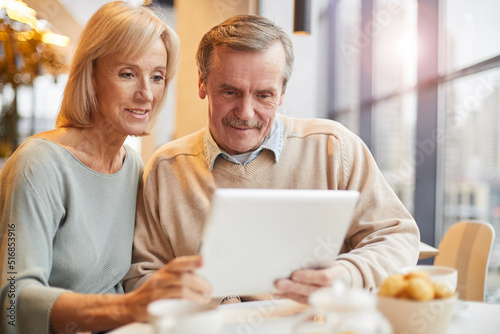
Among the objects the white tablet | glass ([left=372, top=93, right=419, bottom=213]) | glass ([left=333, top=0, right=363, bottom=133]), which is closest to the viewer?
the white tablet

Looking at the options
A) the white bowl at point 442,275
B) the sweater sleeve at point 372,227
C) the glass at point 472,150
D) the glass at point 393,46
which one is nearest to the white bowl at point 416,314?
the white bowl at point 442,275

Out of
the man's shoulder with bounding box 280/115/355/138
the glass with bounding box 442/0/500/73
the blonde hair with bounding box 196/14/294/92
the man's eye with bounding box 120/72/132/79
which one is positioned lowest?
the man's shoulder with bounding box 280/115/355/138

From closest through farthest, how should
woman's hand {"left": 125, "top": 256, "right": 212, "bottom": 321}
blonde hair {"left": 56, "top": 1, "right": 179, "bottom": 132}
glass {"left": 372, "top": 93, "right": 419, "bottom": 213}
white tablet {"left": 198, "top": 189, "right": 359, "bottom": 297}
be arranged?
white tablet {"left": 198, "top": 189, "right": 359, "bottom": 297}, woman's hand {"left": 125, "top": 256, "right": 212, "bottom": 321}, blonde hair {"left": 56, "top": 1, "right": 179, "bottom": 132}, glass {"left": 372, "top": 93, "right": 419, "bottom": 213}

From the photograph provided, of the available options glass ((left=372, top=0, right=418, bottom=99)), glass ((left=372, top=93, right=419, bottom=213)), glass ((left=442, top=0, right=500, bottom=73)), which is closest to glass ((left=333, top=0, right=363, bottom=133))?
glass ((left=372, top=0, right=418, bottom=99))

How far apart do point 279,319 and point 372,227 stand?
487 millimetres

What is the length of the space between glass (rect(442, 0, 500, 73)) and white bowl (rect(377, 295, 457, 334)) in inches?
83.5

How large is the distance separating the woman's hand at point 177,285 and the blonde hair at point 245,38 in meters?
0.80

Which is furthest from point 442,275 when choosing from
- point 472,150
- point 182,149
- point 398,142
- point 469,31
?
point 398,142

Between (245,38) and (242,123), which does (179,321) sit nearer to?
(242,123)

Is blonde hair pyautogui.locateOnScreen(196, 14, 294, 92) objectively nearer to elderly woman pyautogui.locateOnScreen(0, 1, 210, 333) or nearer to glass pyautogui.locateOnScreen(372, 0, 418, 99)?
elderly woman pyautogui.locateOnScreen(0, 1, 210, 333)

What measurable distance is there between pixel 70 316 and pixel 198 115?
9.96 feet

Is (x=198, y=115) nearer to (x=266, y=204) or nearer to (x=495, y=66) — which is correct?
(x=495, y=66)

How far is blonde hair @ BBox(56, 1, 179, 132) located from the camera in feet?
4.70

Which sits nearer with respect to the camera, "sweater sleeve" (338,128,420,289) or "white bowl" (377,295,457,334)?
"white bowl" (377,295,457,334)
